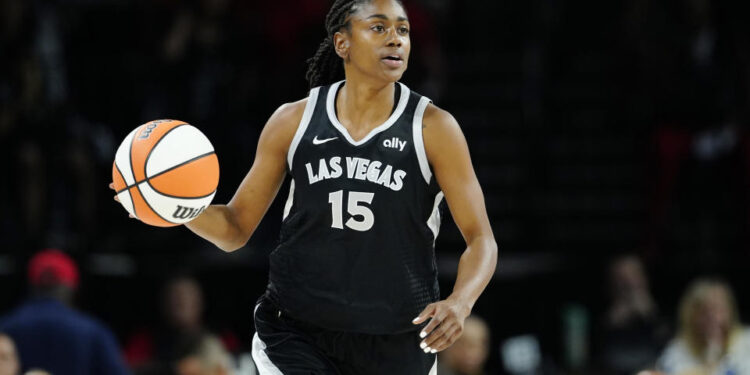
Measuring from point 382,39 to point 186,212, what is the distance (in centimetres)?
102

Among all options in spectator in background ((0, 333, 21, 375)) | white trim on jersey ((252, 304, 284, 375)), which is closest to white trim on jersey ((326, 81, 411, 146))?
white trim on jersey ((252, 304, 284, 375))

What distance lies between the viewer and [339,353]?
472 centimetres

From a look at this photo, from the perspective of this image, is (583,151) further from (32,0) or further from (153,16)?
(32,0)

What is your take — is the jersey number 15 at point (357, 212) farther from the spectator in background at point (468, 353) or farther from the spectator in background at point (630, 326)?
the spectator in background at point (630, 326)

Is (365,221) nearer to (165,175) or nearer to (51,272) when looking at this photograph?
(165,175)

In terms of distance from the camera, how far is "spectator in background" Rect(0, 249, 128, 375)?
769 centimetres

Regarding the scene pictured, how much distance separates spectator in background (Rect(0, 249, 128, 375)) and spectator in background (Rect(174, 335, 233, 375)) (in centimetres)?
42

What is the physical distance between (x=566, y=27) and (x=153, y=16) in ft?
15.9

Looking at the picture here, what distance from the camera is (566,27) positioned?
13516mm

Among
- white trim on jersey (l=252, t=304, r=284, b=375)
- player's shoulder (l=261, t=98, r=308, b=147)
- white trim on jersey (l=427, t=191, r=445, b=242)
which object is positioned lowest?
white trim on jersey (l=252, t=304, r=284, b=375)

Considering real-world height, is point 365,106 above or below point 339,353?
above

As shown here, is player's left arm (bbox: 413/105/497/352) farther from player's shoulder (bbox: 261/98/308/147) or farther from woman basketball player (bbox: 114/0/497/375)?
player's shoulder (bbox: 261/98/308/147)

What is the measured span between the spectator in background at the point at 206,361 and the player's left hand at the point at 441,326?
3534 mm

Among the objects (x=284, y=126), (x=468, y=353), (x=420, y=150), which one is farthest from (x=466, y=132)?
(x=420, y=150)
